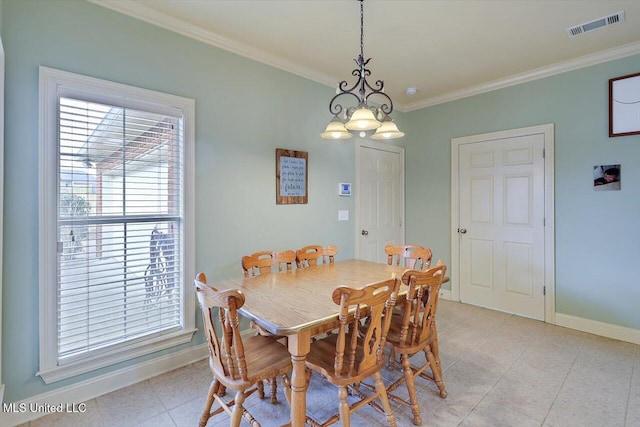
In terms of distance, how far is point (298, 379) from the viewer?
1.48m

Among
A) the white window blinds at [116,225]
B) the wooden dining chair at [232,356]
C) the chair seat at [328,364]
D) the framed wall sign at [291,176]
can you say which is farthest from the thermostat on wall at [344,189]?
the wooden dining chair at [232,356]

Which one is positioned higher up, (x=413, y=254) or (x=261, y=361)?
(x=413, y=254)

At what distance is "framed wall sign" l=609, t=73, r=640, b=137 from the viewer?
2801mm

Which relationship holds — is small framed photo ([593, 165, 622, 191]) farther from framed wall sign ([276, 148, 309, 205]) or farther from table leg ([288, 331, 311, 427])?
table leg ([288, 331, 311, 427])

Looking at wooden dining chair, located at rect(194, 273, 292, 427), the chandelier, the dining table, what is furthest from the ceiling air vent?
wooden dining chair, located at rect(194, 273, 292, 427)

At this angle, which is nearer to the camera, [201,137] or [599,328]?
[201,137]

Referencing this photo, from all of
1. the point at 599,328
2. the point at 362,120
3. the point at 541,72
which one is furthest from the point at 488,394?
the point at 541,72

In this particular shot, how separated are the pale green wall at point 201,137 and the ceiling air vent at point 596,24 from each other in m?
2.20

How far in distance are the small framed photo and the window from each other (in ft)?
12.3

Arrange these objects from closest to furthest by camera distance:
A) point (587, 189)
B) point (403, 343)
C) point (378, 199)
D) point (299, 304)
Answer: point (299, 304) → point (403, 343) → point (587, 189) → point (378, 199)

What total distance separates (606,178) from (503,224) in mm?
1008

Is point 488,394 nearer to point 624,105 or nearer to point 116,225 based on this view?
point 116,225

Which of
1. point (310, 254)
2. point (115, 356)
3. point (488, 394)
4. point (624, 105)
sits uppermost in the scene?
point (624, 105)

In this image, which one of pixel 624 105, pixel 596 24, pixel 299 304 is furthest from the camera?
pixel 624 105
